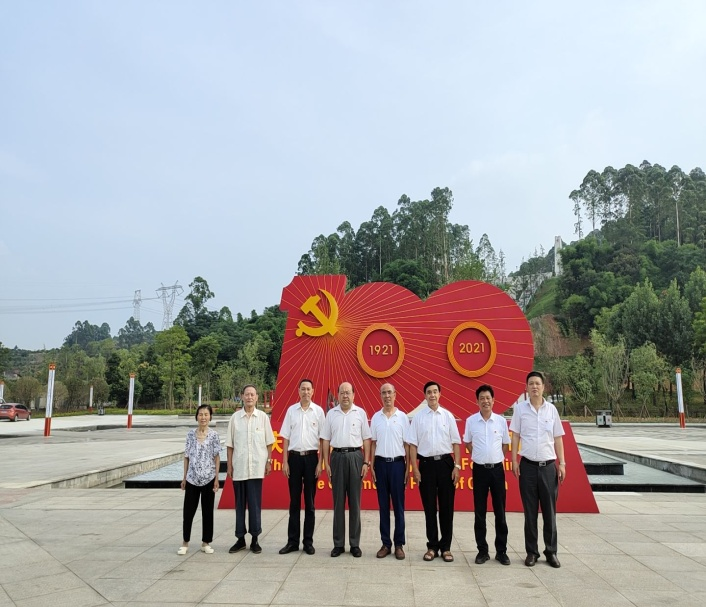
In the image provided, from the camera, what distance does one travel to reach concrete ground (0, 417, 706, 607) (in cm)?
311

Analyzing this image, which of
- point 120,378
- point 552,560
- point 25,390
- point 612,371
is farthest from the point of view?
point 120,378

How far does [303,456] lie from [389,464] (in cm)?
67

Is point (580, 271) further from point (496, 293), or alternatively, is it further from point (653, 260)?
point (496, 293)

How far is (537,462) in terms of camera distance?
3.86 meters

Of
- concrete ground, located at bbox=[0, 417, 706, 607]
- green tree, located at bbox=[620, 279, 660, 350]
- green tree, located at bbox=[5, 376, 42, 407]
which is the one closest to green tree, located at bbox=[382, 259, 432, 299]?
green tree, located at bbox=[620, 279, 660, 350]

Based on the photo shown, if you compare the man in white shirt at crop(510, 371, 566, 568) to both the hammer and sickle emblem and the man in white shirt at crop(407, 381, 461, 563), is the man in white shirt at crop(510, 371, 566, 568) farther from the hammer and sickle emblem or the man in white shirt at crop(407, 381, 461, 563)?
the hammer and sickle emblem

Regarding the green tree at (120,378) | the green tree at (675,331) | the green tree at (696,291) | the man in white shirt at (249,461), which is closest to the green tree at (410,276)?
the green tree at (675,331)

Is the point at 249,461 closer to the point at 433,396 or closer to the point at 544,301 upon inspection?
the point at 433,396

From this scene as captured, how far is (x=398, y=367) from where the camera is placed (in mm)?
6219

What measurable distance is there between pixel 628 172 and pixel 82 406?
56.9 meters

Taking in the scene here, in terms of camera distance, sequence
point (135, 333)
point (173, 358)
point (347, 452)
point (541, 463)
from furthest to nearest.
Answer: point (135, 333), point (173, 358), point (347, 452), point (541, 463)

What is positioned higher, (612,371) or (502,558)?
(612,371)

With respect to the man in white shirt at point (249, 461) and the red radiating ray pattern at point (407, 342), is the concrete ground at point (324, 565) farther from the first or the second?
the red radiating ray pattern at point (407, 342)

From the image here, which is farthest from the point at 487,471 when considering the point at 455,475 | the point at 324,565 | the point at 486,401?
the point at 324,565
